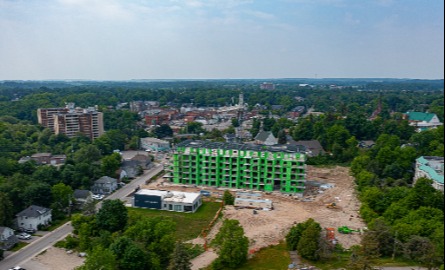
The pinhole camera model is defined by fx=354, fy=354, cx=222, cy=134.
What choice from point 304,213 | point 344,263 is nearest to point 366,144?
point 304,213

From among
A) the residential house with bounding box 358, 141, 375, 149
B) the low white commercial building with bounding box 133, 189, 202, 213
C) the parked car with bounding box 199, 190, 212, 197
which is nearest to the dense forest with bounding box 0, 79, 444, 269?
the residential house with bounding box 358, 141, 375, 149

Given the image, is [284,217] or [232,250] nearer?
[232,250]

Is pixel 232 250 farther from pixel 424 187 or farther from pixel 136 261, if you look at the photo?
pixel 424 187

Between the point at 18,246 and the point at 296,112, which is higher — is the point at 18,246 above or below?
below

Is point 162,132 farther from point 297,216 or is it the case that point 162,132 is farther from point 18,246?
point 18,246

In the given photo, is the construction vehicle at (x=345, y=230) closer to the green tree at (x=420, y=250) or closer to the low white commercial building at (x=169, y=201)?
the green tree at (x=420, y=250)

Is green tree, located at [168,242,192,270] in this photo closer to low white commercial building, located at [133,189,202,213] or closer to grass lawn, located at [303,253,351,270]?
grass lawn, located at [303,253,351,270]
